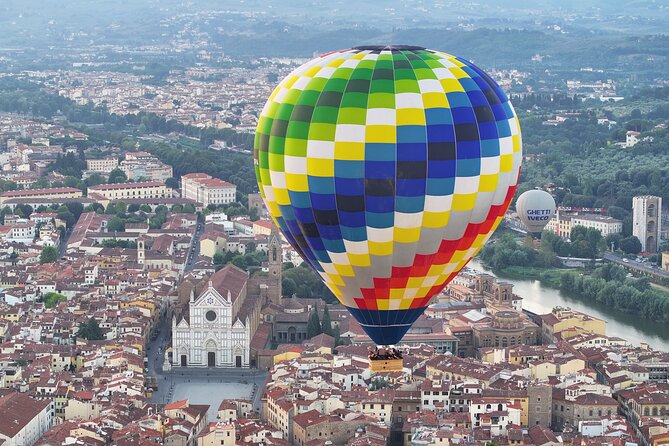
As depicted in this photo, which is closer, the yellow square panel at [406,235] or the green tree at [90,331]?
the yellow square panel at [406,235]

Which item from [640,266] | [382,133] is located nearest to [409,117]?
[382,133]

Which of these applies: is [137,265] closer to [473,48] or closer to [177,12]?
[473,48]

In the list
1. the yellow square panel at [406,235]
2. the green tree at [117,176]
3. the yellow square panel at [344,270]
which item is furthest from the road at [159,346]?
the green tree at [117,176]

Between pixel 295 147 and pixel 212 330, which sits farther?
pixel 212 330

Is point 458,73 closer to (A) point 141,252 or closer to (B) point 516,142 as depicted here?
(B) point 516,142

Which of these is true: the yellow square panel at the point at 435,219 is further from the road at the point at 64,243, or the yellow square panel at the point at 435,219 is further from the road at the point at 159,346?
the road at the point at 64,243

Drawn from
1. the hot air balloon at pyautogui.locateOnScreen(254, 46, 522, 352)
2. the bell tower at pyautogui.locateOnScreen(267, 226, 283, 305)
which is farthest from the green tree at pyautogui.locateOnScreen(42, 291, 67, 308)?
the hot air balloon at pyautogui.locateOnScreen(254, 46, 522, 352)

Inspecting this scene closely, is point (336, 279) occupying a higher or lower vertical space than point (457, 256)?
lower
